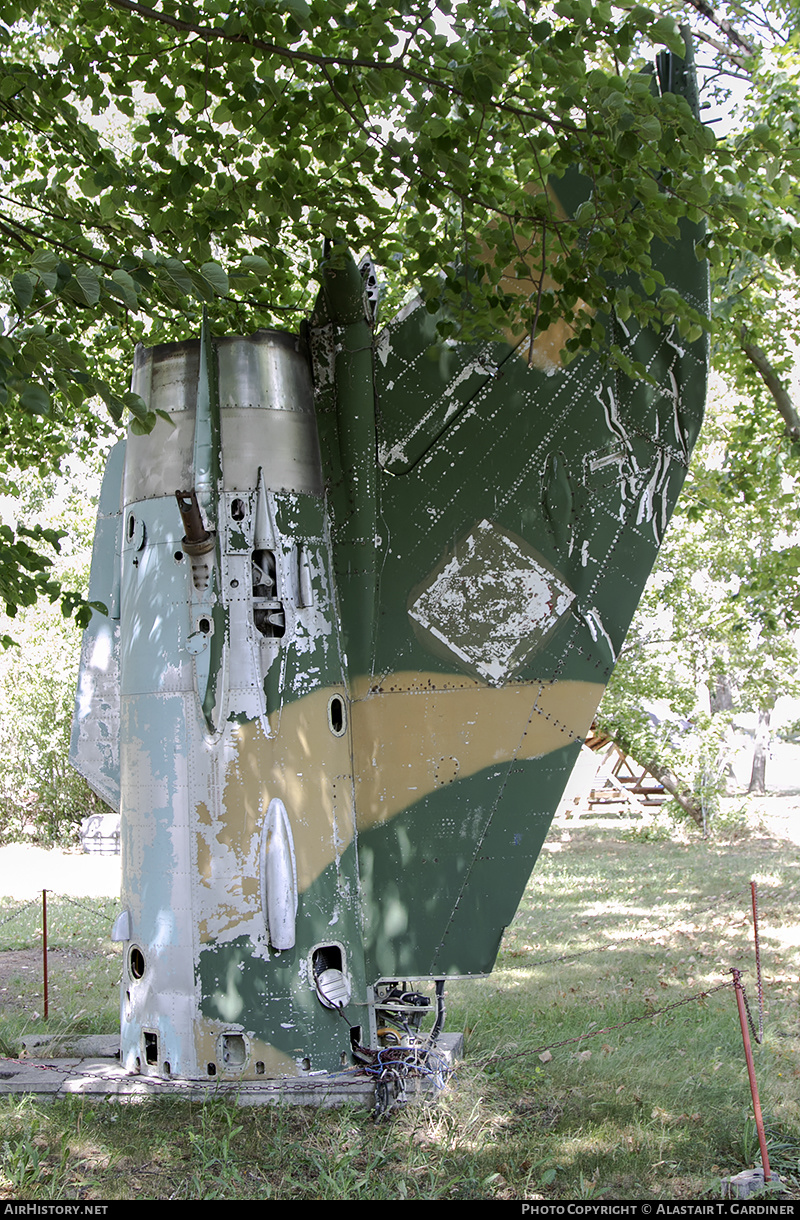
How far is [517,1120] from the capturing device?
16.7 feet

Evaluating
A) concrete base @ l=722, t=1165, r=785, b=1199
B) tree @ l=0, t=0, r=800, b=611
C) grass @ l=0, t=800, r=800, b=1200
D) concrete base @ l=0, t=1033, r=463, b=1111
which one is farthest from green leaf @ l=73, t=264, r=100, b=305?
concrete base @ l=722, t=1165, r=785, b=1199

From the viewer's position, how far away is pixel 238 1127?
188 inches

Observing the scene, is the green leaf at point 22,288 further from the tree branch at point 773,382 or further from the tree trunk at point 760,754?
the tree trunk at point 760,754

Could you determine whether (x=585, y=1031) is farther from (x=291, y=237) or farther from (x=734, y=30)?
(x=734, y=30)

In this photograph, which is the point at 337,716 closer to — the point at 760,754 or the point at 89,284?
the point at 89,284

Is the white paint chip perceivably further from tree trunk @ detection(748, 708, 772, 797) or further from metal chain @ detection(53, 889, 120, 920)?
tree trunk @ detection(748, 708, 772, 797)

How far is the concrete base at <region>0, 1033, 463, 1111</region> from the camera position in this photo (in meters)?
5.06

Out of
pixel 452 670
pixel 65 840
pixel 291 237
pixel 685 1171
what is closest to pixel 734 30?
pixel 291 237

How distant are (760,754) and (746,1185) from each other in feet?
81.1

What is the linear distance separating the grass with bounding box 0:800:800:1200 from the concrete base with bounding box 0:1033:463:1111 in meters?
0.07

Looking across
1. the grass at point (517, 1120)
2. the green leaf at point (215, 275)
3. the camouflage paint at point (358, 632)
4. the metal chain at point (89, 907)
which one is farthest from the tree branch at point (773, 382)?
the metal chain at point (89, 907)

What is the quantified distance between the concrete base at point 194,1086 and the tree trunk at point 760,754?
22641mm

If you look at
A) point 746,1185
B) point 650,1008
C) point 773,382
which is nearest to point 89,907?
point 650,1008

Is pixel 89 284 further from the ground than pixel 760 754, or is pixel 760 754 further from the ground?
pixel 760 754
